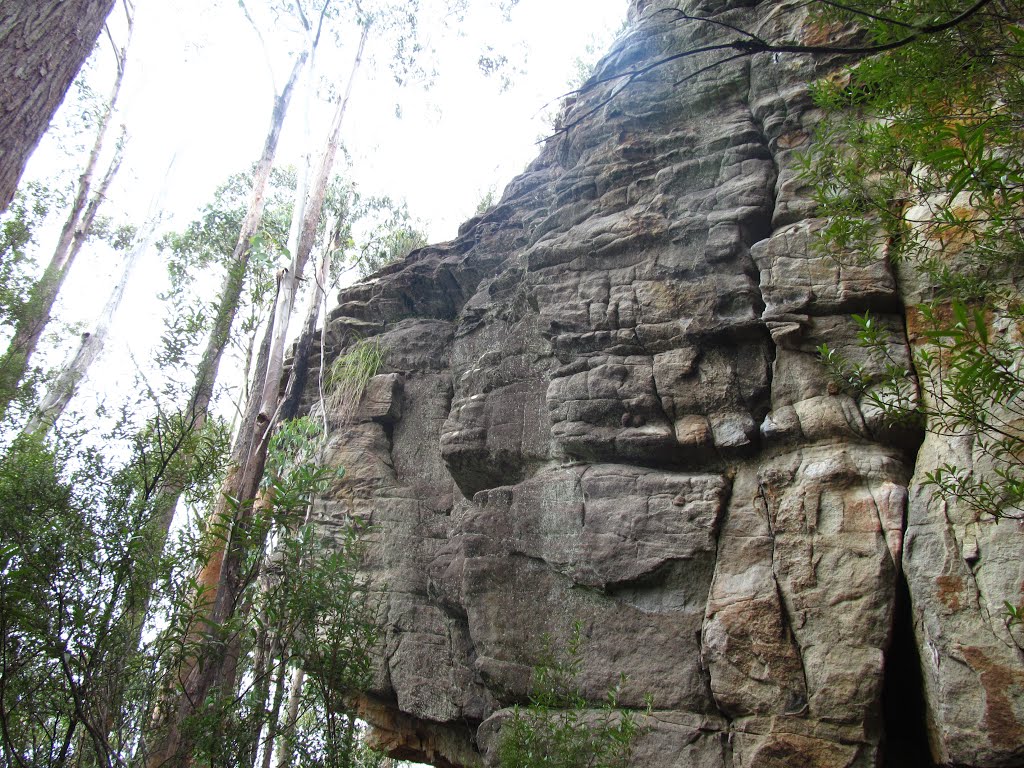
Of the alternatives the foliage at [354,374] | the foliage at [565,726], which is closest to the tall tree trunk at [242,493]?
the foliage at [354,374]

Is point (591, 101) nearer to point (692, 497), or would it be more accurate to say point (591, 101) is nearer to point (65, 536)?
point (692, 497)

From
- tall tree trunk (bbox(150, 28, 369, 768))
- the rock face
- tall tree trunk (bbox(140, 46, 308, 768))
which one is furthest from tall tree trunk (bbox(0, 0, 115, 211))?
the rock face

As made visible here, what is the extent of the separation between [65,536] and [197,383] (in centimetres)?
164

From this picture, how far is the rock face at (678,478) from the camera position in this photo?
4.40 m

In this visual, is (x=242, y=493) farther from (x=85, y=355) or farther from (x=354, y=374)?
(x=85, y=355)

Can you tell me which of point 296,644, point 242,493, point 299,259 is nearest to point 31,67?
point 296,644

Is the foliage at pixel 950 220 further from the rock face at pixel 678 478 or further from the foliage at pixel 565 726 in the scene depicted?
the foliage at pixel 565 726

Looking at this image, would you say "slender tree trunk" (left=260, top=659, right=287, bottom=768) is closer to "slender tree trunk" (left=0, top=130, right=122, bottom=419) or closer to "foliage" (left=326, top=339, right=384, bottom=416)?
"foliage" (left=326, top=339, right=384, bottom=416)

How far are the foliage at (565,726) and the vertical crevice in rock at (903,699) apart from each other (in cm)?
166

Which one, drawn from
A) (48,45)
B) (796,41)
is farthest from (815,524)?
(48,45)

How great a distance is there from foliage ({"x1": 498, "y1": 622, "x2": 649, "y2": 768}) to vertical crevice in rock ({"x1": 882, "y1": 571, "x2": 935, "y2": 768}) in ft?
5.45

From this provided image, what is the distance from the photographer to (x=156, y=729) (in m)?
5.11

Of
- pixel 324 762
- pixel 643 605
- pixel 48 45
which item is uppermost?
pixel 48 45

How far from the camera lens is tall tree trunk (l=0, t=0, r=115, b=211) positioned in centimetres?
390
